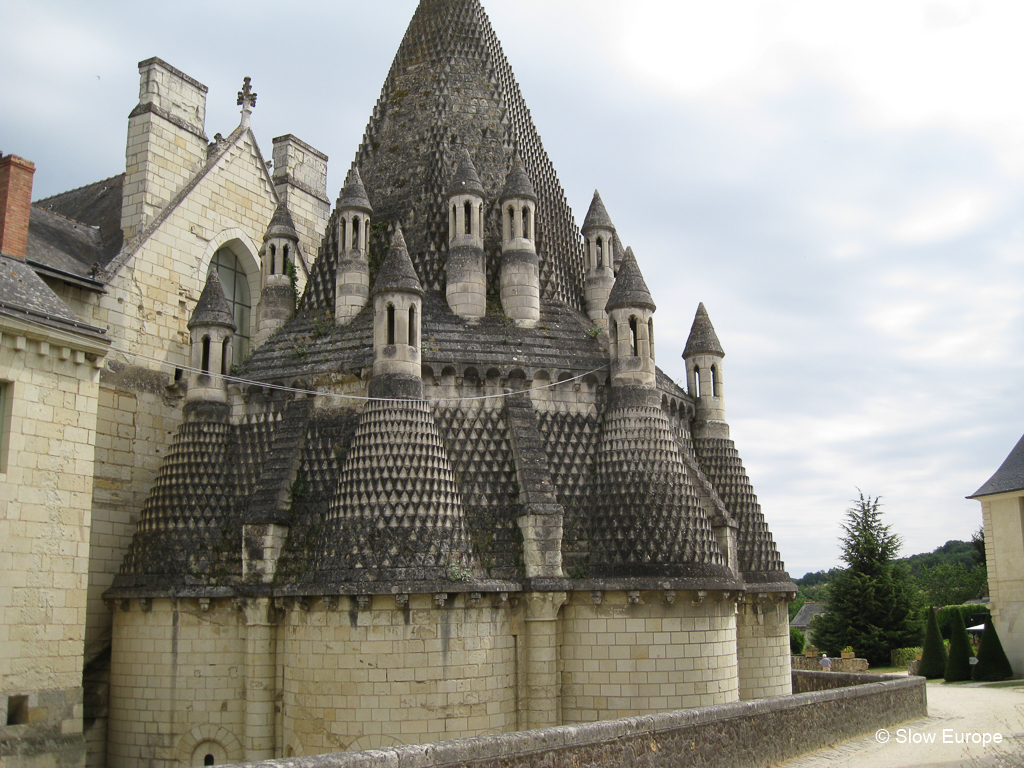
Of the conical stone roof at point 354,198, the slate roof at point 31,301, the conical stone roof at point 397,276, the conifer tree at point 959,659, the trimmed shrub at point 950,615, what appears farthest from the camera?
the trimmed shrub at point 950,615

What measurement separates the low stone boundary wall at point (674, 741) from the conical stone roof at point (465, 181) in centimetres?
1157

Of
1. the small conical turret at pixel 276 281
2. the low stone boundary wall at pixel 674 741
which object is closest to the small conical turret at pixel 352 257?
the small conical turret at pixel 276 281

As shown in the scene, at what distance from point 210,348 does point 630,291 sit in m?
8.95

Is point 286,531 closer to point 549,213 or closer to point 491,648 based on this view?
point 491,648

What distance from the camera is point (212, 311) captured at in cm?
1894

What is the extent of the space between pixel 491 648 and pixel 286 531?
4.38 meters

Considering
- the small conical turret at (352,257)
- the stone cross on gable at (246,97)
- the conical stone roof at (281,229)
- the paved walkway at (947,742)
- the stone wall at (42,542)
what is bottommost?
the paved walkway at (947,742)

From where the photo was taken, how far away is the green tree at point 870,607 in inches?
1533

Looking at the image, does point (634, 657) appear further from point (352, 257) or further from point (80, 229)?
point (80, 229)

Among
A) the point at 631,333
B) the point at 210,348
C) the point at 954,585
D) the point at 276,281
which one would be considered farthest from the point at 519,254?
the point at 954,585

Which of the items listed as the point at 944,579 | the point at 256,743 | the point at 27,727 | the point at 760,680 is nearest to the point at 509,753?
the point at 256,743

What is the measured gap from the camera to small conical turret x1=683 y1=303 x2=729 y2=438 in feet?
70.6

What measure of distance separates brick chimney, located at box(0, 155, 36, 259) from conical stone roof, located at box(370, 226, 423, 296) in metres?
6.84

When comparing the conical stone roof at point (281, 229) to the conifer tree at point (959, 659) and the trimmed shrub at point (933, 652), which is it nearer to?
the trimmed shrub at point (933, 652)
